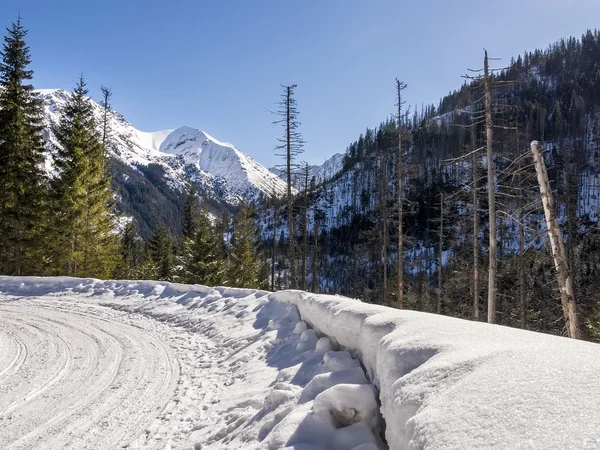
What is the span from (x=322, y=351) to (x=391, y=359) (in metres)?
2.53

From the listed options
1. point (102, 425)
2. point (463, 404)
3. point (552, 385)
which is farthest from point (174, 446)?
point (552, 385)

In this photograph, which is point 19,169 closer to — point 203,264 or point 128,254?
point 203,264

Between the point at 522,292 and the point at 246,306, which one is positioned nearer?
the point at 246,306

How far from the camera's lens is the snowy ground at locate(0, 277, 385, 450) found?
317 cm

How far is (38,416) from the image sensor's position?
4543mm

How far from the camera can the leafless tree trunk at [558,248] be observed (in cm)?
875

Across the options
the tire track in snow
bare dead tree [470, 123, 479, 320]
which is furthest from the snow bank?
bare dead tree [470, 123, 479, 320]

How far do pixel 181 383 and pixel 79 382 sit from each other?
1.62 meters

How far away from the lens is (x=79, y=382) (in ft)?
18.7

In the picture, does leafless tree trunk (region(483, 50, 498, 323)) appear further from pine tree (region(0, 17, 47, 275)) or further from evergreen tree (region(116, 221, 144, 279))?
evergreen tree (region(116, 221, 144, 279))

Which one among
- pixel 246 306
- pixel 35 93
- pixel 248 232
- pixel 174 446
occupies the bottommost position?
pixel 174 446

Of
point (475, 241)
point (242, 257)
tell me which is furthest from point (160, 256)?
point (475, 241)

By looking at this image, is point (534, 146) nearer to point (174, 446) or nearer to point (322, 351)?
point (322, 351)

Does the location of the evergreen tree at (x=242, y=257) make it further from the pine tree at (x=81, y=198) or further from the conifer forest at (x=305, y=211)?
the pine tree at (x=81, y=198)
